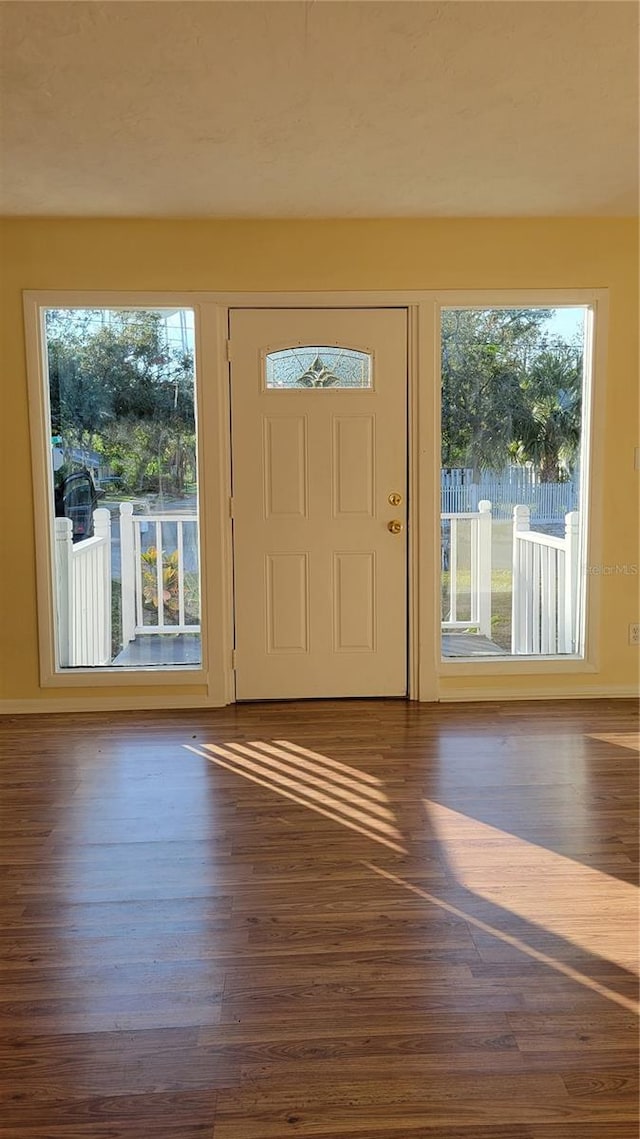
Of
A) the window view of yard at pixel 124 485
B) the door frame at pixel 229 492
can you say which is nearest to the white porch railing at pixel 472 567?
the door frame at pixel 229 492

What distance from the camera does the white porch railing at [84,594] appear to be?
4.29 m

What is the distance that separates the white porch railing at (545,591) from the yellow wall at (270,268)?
0.43 meters

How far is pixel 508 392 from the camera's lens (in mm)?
4328

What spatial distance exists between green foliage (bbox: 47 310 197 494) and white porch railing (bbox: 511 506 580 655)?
1948 mm

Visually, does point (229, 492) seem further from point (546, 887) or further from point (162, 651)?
point (546, 887)

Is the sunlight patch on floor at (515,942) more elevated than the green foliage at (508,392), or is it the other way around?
the green foliage at (508,392)

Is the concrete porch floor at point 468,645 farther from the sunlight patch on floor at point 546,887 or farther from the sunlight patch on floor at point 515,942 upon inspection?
the sunlight patch on floor at point 515,942

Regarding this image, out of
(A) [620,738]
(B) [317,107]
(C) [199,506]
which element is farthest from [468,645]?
(B) [317,107]

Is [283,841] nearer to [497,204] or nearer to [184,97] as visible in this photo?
[184,97]

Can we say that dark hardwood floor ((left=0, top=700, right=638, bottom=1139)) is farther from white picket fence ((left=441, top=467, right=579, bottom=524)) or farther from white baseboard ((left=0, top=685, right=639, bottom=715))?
white picket fence ((left=441, top=467, right=579, bottom=524))

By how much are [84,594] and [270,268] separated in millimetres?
2062

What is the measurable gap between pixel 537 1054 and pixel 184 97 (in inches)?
119

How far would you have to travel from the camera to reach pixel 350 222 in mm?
4062

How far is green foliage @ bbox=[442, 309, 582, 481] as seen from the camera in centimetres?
427
